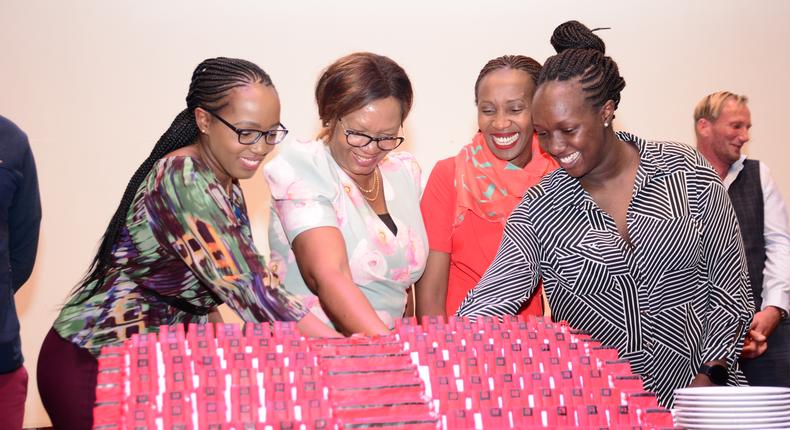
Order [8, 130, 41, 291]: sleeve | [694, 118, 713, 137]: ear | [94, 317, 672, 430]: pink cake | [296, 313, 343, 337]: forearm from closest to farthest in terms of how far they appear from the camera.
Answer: [94, 317, 672, 430]: pink cake → [296, 313, 343, 337]: forearm → [8, 130, 41, 291]: sleeve → [694, 118, 713, 137]: ear

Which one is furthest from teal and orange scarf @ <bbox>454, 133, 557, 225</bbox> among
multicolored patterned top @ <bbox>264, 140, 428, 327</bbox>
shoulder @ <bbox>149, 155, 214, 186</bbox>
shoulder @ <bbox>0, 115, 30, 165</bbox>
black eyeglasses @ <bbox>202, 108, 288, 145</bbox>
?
shoulder @ <bbox>0, 115, 30, 165</bbox>

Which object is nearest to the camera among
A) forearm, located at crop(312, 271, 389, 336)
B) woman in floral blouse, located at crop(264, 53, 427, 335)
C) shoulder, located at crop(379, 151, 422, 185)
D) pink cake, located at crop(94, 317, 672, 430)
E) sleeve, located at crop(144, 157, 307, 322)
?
pink cake, located at crop(94, 317, 672, 430)

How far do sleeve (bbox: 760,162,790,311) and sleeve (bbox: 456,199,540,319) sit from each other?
1837mm

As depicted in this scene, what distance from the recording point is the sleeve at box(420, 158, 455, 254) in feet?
9.84

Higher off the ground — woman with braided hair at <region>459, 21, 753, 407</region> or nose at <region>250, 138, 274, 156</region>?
nose at <region>250, 138, 274, 156</region>

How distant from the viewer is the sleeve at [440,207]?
9.84ft

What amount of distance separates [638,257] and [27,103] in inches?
124

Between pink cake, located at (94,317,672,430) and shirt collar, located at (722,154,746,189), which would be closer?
pink cake, located at (94,317,672,430)

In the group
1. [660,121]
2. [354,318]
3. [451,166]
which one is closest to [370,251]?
[354,318]

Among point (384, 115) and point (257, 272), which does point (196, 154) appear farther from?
point (384, 115)

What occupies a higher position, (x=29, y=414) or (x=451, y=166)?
(x=451, y=166)

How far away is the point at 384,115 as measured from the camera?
263cm

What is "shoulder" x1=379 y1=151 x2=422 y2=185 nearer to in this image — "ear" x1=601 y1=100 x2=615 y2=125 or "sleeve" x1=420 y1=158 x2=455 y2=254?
"sleeve" x1=420 y1=158 x2=455 y2=254

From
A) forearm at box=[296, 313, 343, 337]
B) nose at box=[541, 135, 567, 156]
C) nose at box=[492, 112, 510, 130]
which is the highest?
nose at box=[492, 112, 510, 130]
